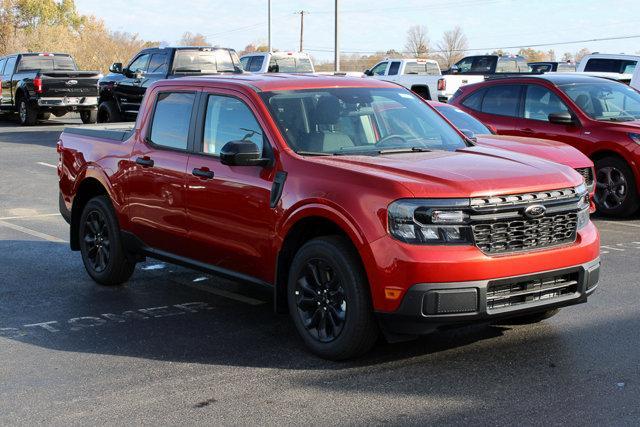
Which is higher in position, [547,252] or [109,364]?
[547,252]

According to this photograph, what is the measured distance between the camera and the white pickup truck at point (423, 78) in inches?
1021

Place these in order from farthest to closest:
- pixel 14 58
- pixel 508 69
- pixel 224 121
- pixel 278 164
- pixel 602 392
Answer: pixel 508 69, pixel 14 58, pixel 224 121, pixel 278 164, pixel 602 392

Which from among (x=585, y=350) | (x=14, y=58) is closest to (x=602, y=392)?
(x=585, y=350)

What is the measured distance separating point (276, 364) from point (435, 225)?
1.33 metres

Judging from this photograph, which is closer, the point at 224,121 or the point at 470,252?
the point at 470,252

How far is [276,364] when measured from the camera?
5.76 meters

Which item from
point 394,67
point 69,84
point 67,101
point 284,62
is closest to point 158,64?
point 69,84

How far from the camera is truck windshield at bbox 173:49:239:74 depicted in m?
22.0

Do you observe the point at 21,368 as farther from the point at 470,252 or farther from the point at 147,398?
the point at 470,252

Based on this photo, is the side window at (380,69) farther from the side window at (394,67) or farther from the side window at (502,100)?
the side window at (502,100)

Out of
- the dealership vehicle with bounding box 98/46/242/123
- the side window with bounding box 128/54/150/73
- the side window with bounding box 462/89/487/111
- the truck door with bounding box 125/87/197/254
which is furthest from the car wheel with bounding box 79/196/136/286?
the side window with bounding box 128/54/150/73

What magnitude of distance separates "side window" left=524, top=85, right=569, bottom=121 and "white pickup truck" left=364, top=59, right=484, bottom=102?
8397 millimetres

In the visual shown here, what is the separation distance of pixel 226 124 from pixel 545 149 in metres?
4.97

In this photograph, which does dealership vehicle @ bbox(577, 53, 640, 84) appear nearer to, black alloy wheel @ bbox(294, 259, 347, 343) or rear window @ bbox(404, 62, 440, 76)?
rear window @ bbox(404, 62, 440, 76)
